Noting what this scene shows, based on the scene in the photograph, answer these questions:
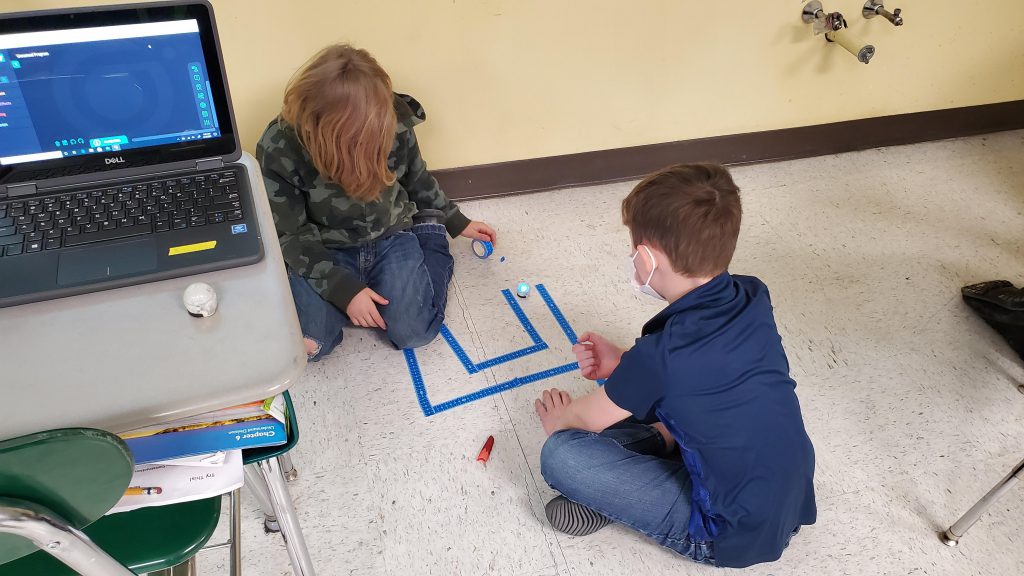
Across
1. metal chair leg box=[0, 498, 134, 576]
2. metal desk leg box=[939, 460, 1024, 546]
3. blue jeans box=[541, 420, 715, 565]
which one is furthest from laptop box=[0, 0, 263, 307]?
metal desk leg box=[939, 460, 1024, 546]

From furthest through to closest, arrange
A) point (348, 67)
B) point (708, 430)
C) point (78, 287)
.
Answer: point (348, 67) → point (708, 430) → point (78, 287)

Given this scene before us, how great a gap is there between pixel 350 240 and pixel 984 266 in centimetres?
176

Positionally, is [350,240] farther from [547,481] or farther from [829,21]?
[829,21]

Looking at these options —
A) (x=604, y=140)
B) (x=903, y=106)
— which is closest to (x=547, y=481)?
(x=604, y=140)

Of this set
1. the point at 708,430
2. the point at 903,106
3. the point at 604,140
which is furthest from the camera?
the point at 903,106

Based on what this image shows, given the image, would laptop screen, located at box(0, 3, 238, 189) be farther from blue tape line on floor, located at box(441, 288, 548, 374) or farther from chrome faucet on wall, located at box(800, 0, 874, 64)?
chrome faucet on wall, located at box(800, 0, 874, 64)

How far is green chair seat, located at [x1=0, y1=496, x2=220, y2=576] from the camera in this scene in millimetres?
879

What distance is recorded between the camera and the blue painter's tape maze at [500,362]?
5.31 feet

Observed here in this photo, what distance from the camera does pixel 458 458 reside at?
151cm

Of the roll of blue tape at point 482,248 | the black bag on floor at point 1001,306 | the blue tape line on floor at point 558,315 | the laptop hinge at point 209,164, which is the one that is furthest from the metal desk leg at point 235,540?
the black bag on floor at point 1001,306

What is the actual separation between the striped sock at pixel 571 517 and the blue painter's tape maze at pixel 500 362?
349mm

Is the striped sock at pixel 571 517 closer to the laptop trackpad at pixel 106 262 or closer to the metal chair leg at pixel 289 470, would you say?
the metal chair leg at pixel 289 470

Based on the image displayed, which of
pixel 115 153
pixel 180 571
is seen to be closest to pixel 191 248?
pixel 115 153

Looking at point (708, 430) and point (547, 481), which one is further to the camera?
point (547, 481)
